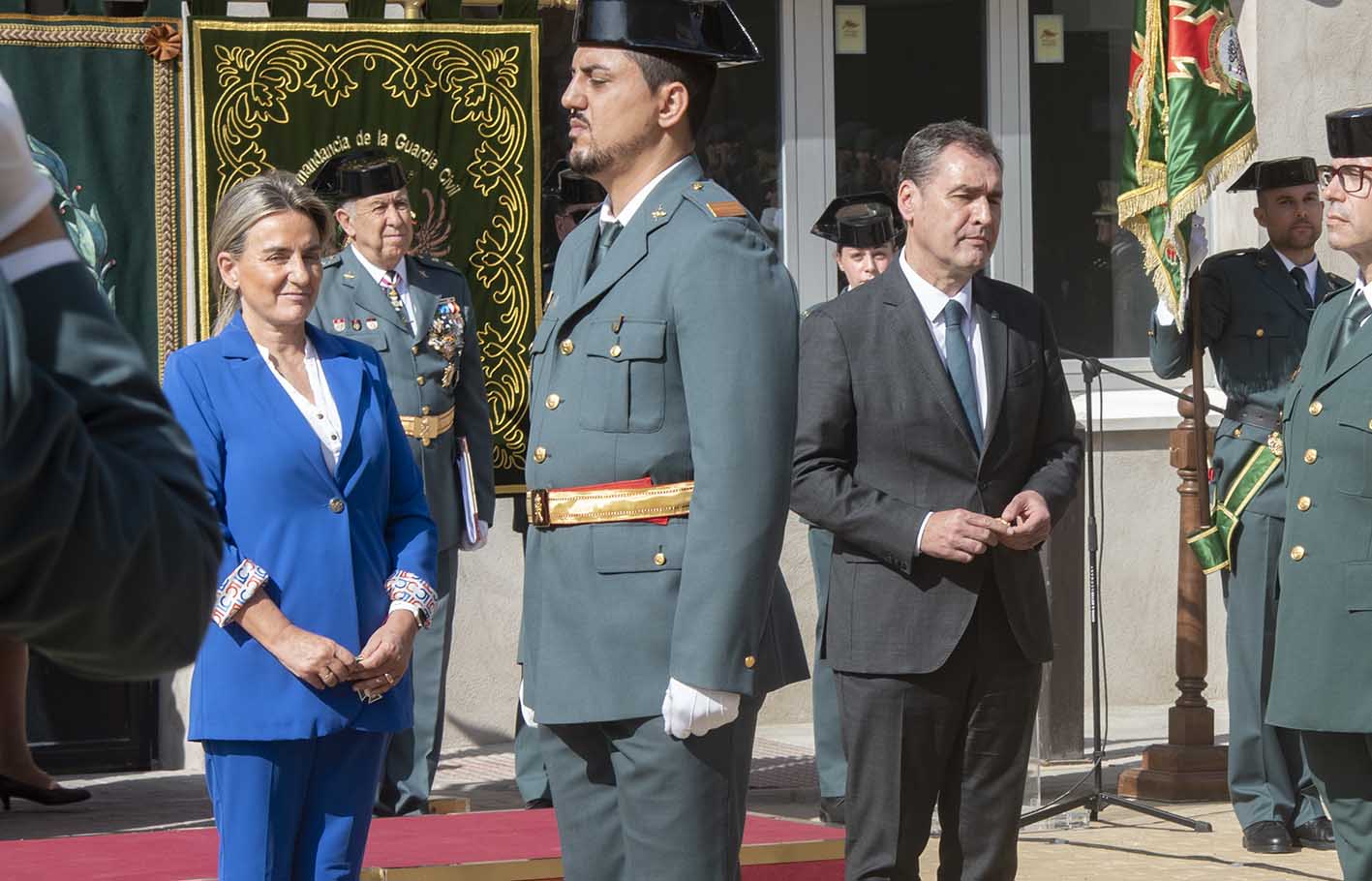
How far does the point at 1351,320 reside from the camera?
4.55m

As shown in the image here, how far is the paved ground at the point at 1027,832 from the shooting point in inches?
233

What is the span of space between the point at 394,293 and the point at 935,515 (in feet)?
8.87

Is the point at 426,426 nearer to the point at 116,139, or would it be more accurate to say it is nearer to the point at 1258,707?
the point at 116,139

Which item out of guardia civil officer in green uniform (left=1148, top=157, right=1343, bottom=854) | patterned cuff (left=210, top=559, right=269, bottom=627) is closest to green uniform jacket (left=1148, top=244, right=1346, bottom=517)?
guardia civil officer in green uniform (left=1148, top=157, right=1343, bottom=854)

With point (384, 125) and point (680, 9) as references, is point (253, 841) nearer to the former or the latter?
point (680, 9)

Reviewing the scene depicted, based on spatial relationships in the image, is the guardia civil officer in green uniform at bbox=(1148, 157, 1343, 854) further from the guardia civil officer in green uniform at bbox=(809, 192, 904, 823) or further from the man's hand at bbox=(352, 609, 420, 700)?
the man's hand at bbox=(352, 609, 420, 700)

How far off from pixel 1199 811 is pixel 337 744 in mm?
4144

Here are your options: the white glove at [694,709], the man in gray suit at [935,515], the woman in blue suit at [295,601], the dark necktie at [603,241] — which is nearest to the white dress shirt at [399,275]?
the man in gray suit at [935,515]

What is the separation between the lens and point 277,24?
6355mm

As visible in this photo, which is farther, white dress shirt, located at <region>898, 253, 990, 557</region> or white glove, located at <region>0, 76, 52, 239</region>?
white dress shirt, located at <region>898, 253, 990, 557</region>

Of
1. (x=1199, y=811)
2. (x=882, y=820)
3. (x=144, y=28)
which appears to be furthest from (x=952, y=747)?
(x=144, y=28)

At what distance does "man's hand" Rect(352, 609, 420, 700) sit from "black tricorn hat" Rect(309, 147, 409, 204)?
2829 millimetres

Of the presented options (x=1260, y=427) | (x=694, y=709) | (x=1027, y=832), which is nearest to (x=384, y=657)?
(x=694, y=709)

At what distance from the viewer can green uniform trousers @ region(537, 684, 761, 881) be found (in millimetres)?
3135
